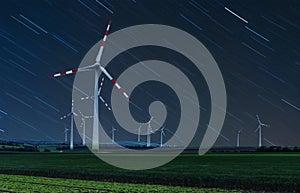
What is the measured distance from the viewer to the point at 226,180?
94.6ft

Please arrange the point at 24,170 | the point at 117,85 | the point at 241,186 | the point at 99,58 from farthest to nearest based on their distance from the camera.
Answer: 1. the point at 99,58
2. the point at 117,85
3. the point at 24,170
4. the point at 241,186

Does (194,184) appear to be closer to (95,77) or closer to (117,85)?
(117,85)

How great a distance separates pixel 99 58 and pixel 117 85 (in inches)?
464

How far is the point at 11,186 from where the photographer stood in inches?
1137

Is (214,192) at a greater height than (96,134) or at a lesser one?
lesser

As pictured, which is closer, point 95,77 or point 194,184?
point 194,184

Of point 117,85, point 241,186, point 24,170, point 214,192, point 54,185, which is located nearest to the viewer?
point 214,192

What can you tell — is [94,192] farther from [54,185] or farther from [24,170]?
[24,170]

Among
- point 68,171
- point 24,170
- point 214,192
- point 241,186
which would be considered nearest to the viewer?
point 214,192

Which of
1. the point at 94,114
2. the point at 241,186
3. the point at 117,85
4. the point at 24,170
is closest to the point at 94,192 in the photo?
the point at 241,186

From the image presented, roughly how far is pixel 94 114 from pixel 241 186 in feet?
207

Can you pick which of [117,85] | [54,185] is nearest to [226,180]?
[54,185]

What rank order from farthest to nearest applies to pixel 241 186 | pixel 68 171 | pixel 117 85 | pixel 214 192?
pixel 117 85 → pixel 68 171 → pixel 241 186 → pixel 214 192

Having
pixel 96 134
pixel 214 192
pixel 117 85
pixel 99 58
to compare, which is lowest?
pixel 214 192
